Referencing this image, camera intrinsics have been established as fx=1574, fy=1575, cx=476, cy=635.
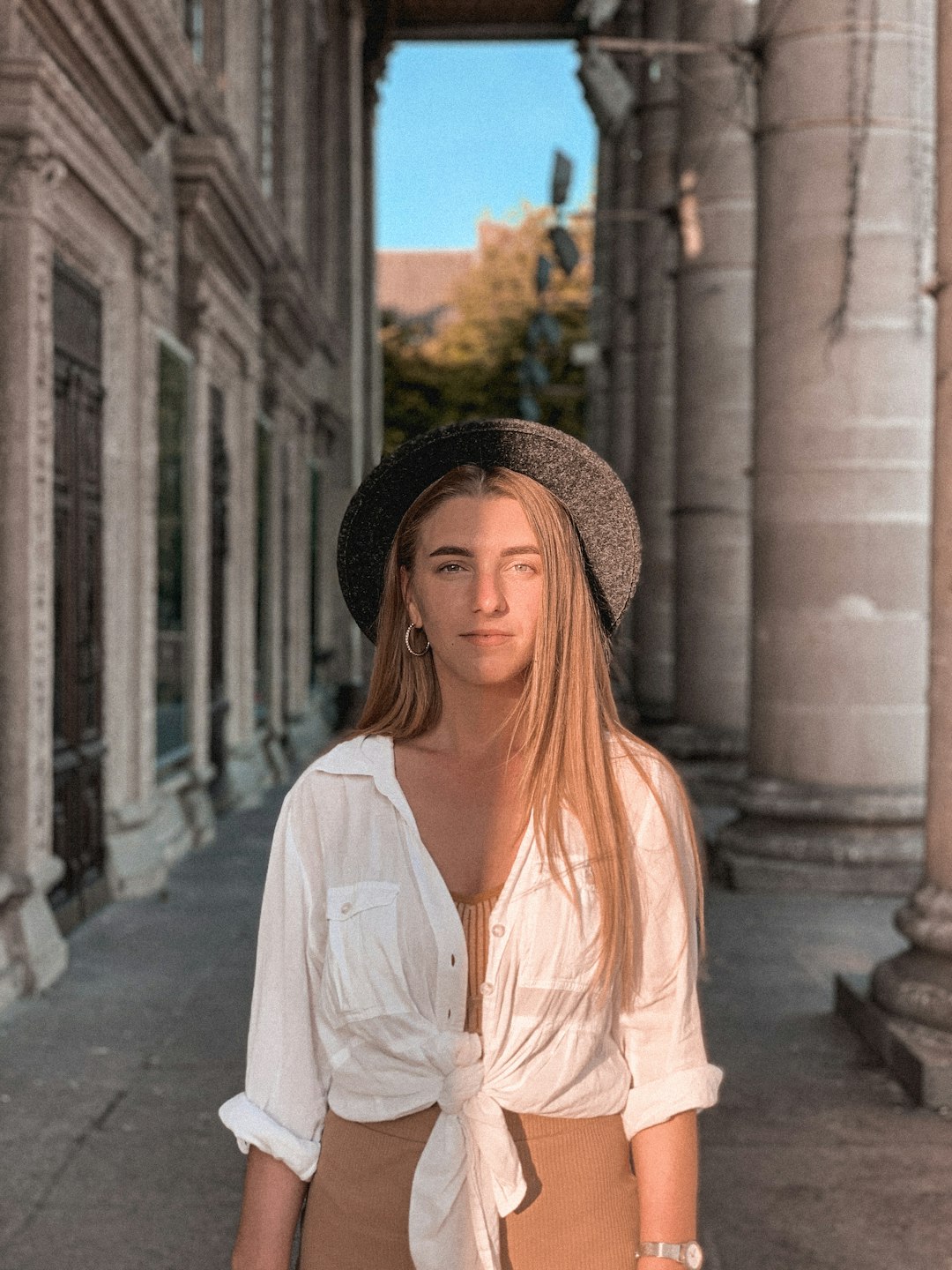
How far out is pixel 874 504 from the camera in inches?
341

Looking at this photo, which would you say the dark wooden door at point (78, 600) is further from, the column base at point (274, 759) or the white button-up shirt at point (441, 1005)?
the column base at point (274, 759)

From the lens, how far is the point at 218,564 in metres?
13.1

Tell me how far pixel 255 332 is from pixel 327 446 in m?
8.17

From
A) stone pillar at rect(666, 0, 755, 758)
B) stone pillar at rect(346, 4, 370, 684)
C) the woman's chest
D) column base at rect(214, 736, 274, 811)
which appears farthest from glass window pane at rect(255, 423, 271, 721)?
the woman's chest

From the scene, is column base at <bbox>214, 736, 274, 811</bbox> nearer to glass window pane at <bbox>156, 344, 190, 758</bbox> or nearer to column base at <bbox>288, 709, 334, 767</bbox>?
glass window pane at <bbox>156, 344, 190, 758</bbox>

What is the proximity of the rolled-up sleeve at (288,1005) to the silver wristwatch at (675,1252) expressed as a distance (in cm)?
43

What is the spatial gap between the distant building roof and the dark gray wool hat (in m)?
69.3

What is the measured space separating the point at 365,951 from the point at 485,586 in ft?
1.58

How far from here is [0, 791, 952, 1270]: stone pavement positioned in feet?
13.0

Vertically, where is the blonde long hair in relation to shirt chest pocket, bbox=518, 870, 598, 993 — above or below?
above

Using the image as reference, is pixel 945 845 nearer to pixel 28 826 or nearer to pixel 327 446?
pixel 28 826

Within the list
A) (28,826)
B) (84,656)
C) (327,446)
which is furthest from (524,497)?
(327,446)

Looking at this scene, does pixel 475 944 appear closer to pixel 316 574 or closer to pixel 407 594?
pixel 407 594

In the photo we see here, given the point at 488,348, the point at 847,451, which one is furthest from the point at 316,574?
the point at 488,348
